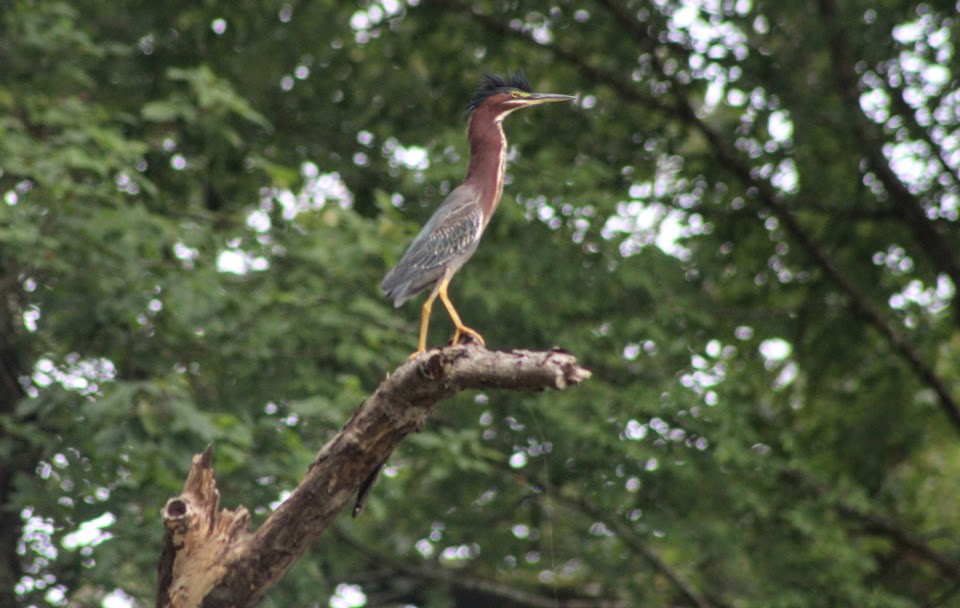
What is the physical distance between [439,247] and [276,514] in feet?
4.27

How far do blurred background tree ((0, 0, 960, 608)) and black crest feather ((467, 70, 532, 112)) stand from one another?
1.95 m

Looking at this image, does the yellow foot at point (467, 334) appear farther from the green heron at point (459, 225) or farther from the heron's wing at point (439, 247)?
the heron's wing at point (439, 247)

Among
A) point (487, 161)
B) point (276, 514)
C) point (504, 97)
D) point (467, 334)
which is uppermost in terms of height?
point (504, 97)

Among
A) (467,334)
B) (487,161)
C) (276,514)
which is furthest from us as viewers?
(487,161)

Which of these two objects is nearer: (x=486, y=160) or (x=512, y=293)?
(x=486, y=160)

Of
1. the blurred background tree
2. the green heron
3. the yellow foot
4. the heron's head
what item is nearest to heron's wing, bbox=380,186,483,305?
the green heron

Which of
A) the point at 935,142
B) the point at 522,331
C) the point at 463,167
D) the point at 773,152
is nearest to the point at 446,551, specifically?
the point at 522,331

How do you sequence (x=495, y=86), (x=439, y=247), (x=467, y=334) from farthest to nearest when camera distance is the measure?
(x=495, y=86) < (x=439, y=247) < (x=467, y=334)

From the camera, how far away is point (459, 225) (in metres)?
5.51

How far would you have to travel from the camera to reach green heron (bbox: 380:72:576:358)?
5484 mm

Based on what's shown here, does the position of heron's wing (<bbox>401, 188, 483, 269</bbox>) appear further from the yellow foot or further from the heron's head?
the heron's head

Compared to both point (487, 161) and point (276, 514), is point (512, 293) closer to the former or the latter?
point (487, 161)

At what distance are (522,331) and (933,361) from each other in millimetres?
3416

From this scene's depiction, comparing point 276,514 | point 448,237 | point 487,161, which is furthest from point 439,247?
point 276,514
